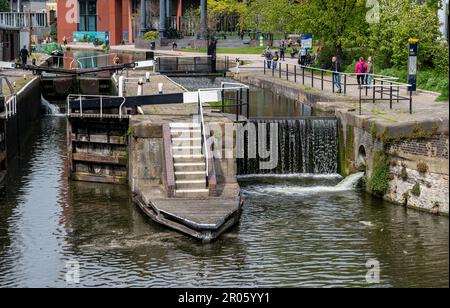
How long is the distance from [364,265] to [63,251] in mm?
7441

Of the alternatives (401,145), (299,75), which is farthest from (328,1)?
(401,145)

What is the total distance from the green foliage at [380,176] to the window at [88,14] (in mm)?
110758

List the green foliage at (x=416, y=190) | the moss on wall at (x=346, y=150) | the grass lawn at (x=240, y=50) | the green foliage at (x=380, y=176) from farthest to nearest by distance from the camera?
1. the grass lawn at (x=240, y=50)
2. the moss on wall at (x=346, y=150)
3. the green foliage at (x=380, y=176)
4. the green foliage at (x=416, y=190)

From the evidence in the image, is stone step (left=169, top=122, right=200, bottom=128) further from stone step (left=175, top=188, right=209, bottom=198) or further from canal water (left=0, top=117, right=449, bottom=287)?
stone step (left=175, top=188, right=209, bottom=198)

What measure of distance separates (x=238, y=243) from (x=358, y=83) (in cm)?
2020

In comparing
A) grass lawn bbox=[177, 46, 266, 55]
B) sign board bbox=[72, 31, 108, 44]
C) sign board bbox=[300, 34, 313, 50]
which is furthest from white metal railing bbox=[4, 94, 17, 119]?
sign board bbox=[72, 31, 108, 44]

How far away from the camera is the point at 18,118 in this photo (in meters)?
43.2

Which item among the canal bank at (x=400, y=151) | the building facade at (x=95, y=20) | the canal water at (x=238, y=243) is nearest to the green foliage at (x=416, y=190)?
the canal bank at (x=400, y=151)

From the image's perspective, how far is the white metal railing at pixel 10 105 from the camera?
38906 millimetres

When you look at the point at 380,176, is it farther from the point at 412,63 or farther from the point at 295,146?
the point at 412,63

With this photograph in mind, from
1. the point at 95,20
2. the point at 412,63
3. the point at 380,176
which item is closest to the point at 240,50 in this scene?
the point at 95,20

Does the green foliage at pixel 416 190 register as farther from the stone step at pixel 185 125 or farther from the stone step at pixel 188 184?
the stone step at pixel 185 125

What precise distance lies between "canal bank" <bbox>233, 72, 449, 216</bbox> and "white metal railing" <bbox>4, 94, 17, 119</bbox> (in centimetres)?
1212

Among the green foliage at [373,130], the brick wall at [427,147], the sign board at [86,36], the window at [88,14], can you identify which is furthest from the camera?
the window at [88,14]
